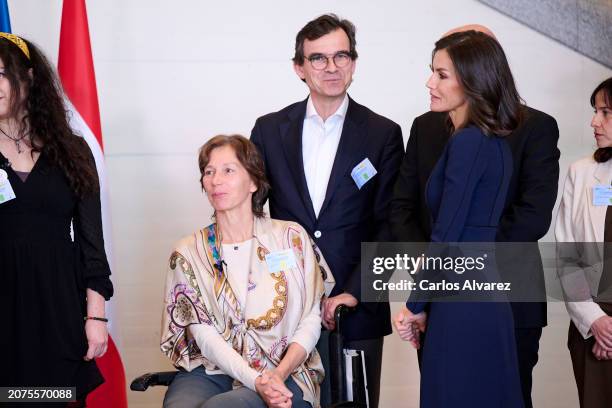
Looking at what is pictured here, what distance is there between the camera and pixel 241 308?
9.25ft

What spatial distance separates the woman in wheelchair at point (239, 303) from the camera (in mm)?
2754

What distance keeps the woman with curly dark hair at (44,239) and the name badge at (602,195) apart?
1.83m

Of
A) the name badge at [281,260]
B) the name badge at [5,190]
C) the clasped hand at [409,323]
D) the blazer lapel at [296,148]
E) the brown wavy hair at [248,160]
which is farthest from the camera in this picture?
the blazer lapel at [296,148]

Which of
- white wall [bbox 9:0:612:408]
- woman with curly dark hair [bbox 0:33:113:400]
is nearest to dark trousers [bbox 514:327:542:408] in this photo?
woman with curly dark hair [bbox 0:33:113:400]

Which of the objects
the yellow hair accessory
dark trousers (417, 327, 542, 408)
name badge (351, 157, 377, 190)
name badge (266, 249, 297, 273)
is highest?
the yellow hair accessory

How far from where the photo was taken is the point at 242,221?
2951 mm

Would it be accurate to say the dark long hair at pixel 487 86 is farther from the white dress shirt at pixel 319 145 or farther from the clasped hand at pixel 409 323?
the white dress shirt at pixel 319 145

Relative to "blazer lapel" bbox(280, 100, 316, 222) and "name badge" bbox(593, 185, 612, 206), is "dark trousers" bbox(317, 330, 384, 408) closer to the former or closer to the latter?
"blazer lapel" bbox(280, 100, 316, 222)

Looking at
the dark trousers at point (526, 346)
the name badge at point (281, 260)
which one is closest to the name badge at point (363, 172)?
the name badge at point (281, 260)

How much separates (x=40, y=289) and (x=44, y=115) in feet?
1.75

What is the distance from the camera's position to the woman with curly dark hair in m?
2.44

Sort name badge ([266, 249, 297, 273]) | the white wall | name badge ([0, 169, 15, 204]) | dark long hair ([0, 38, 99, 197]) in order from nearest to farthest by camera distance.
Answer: name badge ([0, 169, 15, 204]) < dark long hair ([0, 38, 99, 197]) < name badge ([266, 249, 297, 273]) < the white wall

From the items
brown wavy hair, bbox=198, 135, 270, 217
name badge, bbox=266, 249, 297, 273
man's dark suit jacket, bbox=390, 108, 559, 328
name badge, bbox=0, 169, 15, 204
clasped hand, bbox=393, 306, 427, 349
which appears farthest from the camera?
brown wavy hair, bbox=198, 135, 270, 217

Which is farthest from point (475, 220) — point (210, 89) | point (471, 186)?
point (210, 89)
